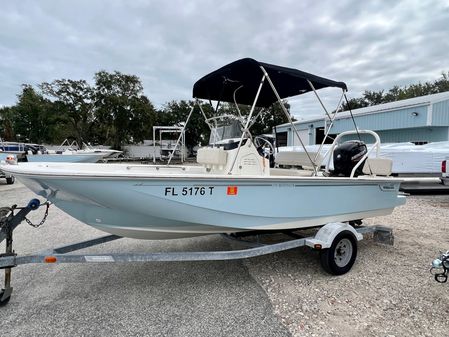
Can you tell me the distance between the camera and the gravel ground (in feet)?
7.84

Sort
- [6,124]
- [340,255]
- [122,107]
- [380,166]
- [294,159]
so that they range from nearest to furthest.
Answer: [340,255] → [380,166] → [294,159] → [122,107] → [6,124]

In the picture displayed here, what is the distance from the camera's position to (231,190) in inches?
113

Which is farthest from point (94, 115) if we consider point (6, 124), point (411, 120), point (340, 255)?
point (340, 255)

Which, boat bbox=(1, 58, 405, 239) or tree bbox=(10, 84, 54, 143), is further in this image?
tree bbox=(10, 84, 54, 143)

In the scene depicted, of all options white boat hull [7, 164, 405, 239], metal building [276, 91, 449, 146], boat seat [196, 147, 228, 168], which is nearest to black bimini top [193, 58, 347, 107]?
boat seat [196, 147, 228, 168]

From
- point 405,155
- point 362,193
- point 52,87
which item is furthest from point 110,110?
point 362,193

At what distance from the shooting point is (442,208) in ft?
22.1

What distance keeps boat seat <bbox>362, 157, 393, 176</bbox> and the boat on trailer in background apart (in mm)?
12

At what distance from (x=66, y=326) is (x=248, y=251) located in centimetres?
171

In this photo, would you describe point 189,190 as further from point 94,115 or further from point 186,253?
point 94,115

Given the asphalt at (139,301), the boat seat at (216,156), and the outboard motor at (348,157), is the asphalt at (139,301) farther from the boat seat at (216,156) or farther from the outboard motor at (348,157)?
the outboard motor at (348,157)

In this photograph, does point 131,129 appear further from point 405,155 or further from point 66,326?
point 66,326

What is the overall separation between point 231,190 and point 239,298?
106 centimetres

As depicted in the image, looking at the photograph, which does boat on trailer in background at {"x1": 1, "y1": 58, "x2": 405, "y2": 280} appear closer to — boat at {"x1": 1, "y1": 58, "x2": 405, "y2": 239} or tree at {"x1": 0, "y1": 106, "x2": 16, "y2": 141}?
boat at {"x1": 1, "y1": 58, "x2": 405, "y2": 239}
